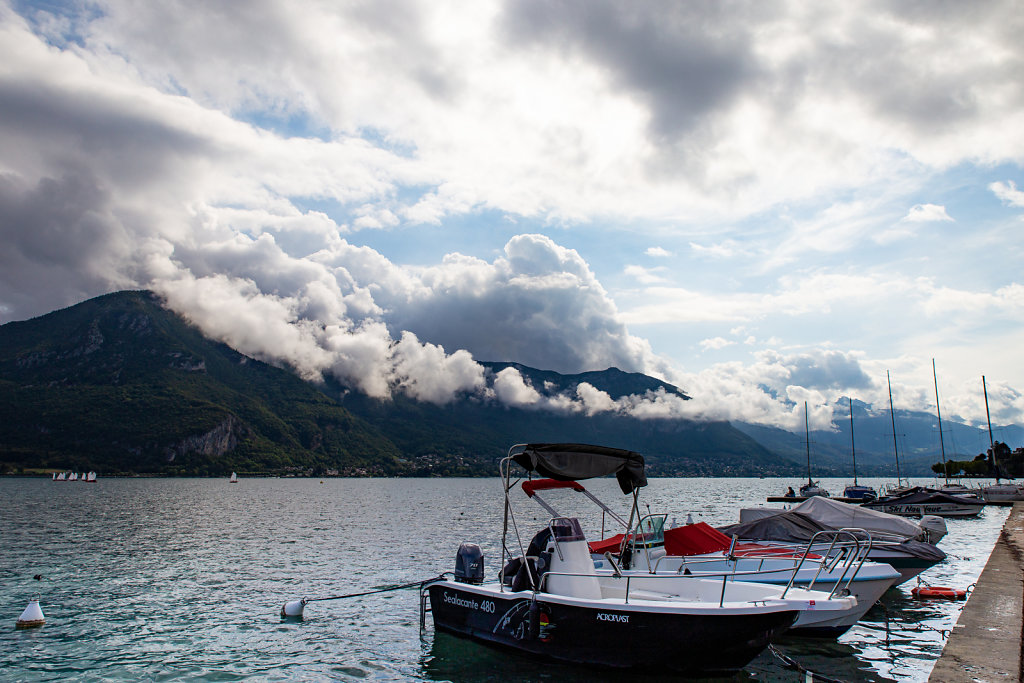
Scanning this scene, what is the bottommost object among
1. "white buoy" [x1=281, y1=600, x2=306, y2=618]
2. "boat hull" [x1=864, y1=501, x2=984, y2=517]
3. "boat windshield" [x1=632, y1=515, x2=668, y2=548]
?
"boat hull" [x1=864, y1=501, x2=984, y2=517]

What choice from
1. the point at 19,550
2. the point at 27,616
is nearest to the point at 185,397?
the point at 19,550

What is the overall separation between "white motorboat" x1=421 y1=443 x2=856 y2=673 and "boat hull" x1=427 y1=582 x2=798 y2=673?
18 millimetres

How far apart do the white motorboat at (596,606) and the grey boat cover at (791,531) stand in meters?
8.12

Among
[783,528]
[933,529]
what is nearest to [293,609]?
[783,528]

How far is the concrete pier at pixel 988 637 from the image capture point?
30.5ft

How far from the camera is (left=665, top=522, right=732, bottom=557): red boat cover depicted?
57.7ft

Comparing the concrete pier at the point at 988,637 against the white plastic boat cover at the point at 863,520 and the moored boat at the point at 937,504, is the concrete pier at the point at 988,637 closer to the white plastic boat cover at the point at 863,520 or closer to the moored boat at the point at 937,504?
the white plastic boat cover at the point at 863,520

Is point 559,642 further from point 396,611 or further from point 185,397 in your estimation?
point 185,397

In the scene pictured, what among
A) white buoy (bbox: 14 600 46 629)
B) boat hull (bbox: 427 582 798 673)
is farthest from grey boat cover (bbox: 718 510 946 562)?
white buoy (bbox: 14 600 46 629)

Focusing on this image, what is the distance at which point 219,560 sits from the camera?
2984 centimetres

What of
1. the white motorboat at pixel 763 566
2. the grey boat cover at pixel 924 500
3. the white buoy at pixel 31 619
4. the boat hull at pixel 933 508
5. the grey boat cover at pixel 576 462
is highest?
the grey boat cover at pixel 576 462

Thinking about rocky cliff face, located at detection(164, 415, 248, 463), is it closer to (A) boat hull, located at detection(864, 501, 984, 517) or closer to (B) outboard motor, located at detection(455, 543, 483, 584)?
(A) boat hull, located at detection(864, 501, 984, 517)

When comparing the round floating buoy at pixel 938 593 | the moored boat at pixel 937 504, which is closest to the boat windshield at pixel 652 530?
the round floating buoy at pixel 938 593

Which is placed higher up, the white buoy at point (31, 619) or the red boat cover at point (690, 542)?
the red boat cover at point (690, 542)
